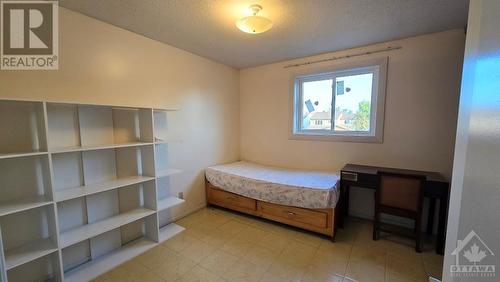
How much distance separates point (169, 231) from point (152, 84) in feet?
6.07

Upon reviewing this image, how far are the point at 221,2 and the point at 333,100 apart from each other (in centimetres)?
211

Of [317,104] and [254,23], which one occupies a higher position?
[254,23]

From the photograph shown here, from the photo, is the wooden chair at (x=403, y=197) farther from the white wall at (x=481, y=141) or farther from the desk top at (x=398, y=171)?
the white wall at (x=481, y=141)

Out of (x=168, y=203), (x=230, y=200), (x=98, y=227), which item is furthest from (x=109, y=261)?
(x=230, y=200)

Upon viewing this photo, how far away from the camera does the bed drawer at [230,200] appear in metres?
2.80

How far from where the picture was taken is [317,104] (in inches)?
126

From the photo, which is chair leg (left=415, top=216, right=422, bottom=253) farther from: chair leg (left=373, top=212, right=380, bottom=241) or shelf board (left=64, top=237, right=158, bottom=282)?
shelf board (left=64, top=237, right=158, bottom=282)

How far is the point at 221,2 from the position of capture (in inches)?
67.0

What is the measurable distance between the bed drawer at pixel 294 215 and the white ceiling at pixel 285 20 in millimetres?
2086

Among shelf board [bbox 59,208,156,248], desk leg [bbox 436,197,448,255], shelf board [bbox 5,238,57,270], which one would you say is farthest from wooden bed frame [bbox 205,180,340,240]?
shelf board [bbox 5,238,57,270]

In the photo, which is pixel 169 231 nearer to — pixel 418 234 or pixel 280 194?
pixel 280 194

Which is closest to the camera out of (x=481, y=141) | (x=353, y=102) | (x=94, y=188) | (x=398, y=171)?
(x=481, y=141)

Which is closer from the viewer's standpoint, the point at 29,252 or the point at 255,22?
the point at 29,252

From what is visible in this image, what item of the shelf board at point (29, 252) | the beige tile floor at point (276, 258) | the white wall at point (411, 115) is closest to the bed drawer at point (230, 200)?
the beige tile floor at point (276, 258)
